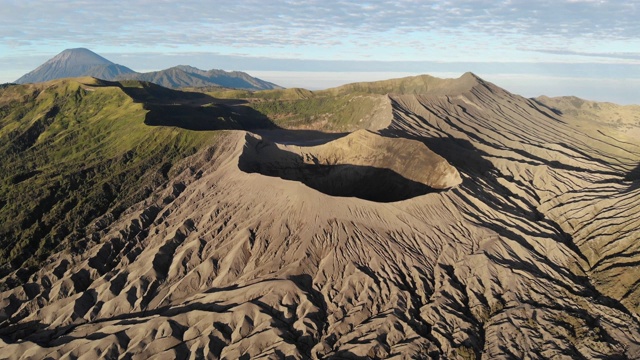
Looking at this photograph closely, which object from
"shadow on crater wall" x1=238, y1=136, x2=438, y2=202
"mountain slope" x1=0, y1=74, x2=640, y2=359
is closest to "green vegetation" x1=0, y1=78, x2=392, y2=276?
"mountain slope" x1=0, y1=74, x2=640, y2=359

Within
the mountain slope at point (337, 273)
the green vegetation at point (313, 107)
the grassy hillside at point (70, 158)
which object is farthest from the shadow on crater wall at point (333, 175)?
the green vegetation at point (313, 107)

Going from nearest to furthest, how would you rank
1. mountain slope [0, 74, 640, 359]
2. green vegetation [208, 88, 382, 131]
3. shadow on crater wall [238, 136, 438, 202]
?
mountain slope [0, 74, 640, 359] < shadow on crater wall [238, 136, 438, 202] < green vegetation [208, 88, 382, 131]

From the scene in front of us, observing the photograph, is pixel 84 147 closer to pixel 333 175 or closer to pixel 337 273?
pixel 333 175

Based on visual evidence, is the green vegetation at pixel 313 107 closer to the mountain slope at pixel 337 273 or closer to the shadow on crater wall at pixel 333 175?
the shadow on crater wall at pixel 333 175

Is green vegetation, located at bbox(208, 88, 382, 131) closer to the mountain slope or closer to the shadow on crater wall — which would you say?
the shadow on crater wall

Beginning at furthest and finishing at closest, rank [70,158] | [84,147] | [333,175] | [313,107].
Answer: [313,107], [84,147], [70,158], [333,175]

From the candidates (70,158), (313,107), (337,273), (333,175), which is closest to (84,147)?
(70,158)
